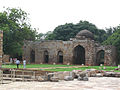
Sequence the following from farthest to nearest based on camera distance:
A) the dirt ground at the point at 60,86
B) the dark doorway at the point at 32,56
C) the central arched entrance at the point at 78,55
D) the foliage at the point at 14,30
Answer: the dark doorway at the point at 32,56 → the central arched entrance at the point at 78,55 → the foliage at the point at 14,30 → the dirt ground at the point at 60,86

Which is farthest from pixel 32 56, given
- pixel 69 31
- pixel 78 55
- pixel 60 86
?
pixel 60 86

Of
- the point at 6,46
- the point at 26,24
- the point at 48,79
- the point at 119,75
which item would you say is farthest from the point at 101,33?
the point at 48,79

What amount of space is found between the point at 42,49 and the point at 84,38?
6.70 metres

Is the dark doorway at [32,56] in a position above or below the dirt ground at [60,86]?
above

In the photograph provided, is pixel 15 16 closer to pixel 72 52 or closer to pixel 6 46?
pixel 6 46

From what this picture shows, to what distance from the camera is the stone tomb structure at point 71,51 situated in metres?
32.0

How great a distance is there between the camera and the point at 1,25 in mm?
Answer: 27906

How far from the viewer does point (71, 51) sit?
108 feet

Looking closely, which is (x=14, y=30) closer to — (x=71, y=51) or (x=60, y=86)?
(x=71, y=51)

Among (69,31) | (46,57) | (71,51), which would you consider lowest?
(46,57)

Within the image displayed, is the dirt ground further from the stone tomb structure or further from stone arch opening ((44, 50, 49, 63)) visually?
stone arch opening ((44, 50, 49, 63))

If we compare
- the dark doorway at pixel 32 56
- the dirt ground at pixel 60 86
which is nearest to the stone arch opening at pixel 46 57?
the dark doorway at pixel 32 56

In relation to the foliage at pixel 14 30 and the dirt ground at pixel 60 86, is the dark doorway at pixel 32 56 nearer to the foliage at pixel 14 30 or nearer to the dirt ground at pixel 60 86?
the foliage at pixel 14 30

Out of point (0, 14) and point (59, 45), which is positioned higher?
point (0, 14)
